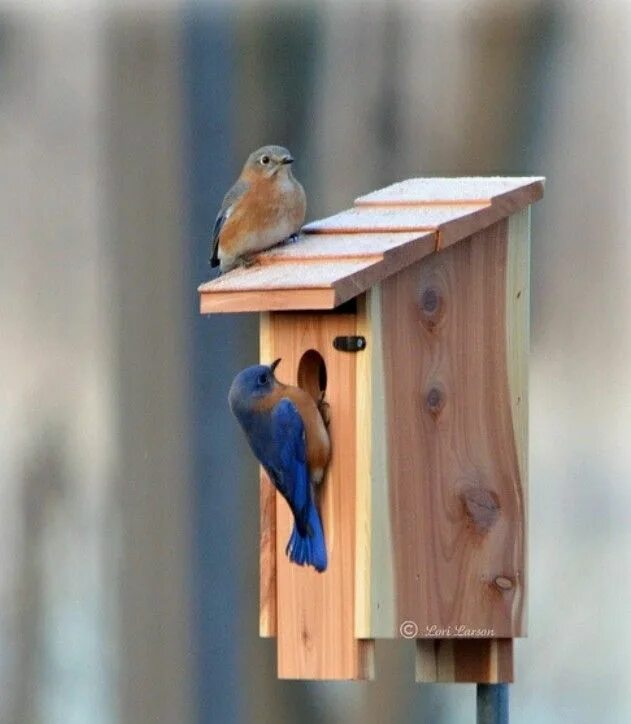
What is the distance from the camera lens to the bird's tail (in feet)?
8.56

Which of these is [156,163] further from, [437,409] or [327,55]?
[437,409]

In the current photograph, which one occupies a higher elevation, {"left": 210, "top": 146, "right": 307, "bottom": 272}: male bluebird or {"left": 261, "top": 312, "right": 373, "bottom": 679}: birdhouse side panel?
{"left": 210, "top": 146, "right": 307, "bottom": 272}: male bluebird

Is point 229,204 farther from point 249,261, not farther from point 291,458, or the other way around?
point 291,458

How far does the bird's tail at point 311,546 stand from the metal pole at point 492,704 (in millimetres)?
407

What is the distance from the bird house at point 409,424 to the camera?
2.62m

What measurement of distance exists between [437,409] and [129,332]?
1.78 m

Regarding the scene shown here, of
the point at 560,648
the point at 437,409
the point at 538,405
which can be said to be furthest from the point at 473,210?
the point at 560,648

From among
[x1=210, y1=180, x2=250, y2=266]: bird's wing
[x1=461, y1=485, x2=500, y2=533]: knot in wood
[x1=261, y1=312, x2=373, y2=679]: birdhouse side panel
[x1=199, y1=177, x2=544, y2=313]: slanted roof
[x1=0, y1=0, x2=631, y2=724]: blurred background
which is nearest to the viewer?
[x1=199, y1=177, x2=544, y2=313]: slanted roof

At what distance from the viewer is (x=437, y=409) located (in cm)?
271

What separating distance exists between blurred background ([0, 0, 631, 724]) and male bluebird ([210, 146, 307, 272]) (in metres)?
1.19

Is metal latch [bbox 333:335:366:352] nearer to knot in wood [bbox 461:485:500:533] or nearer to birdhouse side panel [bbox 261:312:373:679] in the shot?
birdhouse side panel [bbox 261:312:373:679]

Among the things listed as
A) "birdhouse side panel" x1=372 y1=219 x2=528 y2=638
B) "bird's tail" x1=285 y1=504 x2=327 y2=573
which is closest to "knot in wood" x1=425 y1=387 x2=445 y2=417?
"birdhouse side panel" x1=372 y1=219 x2=528 y2=638

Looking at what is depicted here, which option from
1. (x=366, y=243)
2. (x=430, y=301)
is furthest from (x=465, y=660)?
(x=366, y=243)

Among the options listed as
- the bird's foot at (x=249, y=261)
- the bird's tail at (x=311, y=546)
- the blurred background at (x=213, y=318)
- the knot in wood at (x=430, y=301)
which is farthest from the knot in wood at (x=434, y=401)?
the blurred background at (x=213, y=318)
